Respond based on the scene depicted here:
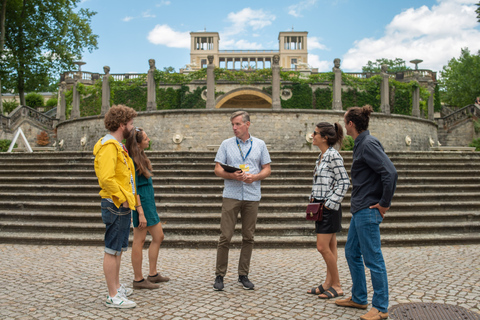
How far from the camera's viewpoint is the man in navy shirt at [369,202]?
3.06 meters

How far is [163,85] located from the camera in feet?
87.5

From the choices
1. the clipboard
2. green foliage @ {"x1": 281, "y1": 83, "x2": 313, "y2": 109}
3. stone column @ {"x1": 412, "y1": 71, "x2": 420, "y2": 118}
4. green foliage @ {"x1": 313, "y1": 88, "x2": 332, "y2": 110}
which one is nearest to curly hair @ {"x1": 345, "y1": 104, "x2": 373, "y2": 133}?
the clipboard

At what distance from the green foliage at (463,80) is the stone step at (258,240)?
32066 millimetres

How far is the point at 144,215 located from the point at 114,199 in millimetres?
661

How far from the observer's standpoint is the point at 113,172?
3.37 m

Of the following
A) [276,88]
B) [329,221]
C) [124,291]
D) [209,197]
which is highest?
[276,88]

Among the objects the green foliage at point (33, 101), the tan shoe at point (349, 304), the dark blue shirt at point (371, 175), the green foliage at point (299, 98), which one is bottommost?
the tan shoe at point (349, 304)

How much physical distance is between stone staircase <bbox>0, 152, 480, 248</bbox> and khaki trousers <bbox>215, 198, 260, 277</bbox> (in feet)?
7.01

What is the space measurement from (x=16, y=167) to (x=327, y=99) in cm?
2169

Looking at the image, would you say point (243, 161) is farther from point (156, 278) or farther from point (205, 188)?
point (205, 188)

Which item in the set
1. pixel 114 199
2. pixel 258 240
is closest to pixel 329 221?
pixel 114 199

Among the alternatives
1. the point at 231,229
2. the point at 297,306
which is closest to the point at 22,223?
the point at 231,229

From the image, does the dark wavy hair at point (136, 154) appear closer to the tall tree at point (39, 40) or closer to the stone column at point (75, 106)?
the stone column at point (75, 106)

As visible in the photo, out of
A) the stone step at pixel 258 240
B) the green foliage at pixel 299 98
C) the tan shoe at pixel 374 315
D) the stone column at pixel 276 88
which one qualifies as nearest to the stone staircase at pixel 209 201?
the stone step at pixel 258 240
